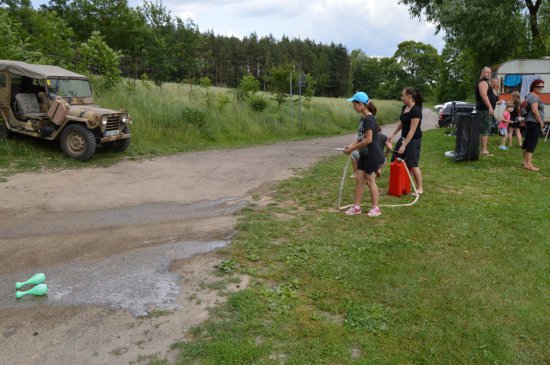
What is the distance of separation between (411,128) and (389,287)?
3550 mm

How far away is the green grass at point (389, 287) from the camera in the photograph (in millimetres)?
2992

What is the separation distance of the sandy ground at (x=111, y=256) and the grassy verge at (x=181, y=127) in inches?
71.1

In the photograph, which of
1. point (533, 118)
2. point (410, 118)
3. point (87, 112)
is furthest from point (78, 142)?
point (533, 118)

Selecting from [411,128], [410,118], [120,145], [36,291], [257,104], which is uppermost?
[257,104]

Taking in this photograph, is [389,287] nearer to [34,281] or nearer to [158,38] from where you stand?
[34,281]

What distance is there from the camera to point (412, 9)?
21.4m

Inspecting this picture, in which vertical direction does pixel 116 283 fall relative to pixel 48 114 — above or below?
below

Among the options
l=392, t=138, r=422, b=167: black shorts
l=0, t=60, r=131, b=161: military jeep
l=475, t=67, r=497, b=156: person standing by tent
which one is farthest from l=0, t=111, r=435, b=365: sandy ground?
l=475, t=67, r=497, b=156: person standing by tent

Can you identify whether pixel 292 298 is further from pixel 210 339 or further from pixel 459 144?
pixel 459 144

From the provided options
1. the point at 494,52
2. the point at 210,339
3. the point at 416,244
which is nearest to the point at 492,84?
the point at 416,244

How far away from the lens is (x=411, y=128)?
672cm

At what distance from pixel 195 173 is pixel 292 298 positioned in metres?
6.15

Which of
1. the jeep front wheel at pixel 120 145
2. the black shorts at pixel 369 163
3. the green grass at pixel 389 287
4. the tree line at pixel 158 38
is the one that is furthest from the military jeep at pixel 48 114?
the black shorts at pixel 369 163

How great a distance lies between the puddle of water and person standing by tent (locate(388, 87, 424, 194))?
389 cm
